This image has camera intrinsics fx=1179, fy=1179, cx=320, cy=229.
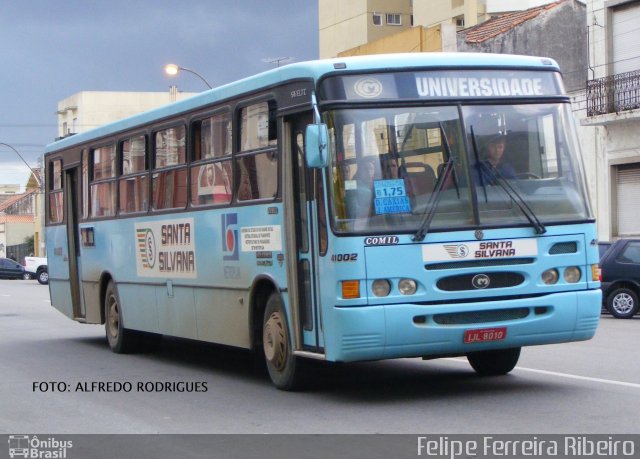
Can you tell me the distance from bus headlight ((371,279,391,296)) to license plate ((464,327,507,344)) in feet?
2.55

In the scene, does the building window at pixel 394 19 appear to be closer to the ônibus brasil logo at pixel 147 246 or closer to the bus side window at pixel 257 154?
the ônibus brasil logo at pixel 147 246

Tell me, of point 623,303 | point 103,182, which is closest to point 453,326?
point 103,182

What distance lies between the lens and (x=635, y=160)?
29.5 m

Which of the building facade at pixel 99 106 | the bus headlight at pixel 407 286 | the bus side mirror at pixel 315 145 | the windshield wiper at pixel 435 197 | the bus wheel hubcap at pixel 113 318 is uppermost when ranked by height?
the building facade at pixel 99 106

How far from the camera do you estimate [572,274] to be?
10469mm

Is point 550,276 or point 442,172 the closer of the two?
point 442,172

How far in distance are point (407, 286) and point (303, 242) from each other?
A: 1265 millimetres

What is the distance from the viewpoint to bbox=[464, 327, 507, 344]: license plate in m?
10.1

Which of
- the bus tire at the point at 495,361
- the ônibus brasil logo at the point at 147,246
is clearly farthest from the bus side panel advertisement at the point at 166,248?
the bus tire at the point at 495,361

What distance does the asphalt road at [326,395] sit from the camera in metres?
9.29

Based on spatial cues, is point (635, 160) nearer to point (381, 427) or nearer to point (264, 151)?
point (264, 151)

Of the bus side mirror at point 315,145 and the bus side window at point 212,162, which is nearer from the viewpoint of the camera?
the bus side mirror at point 315,145
